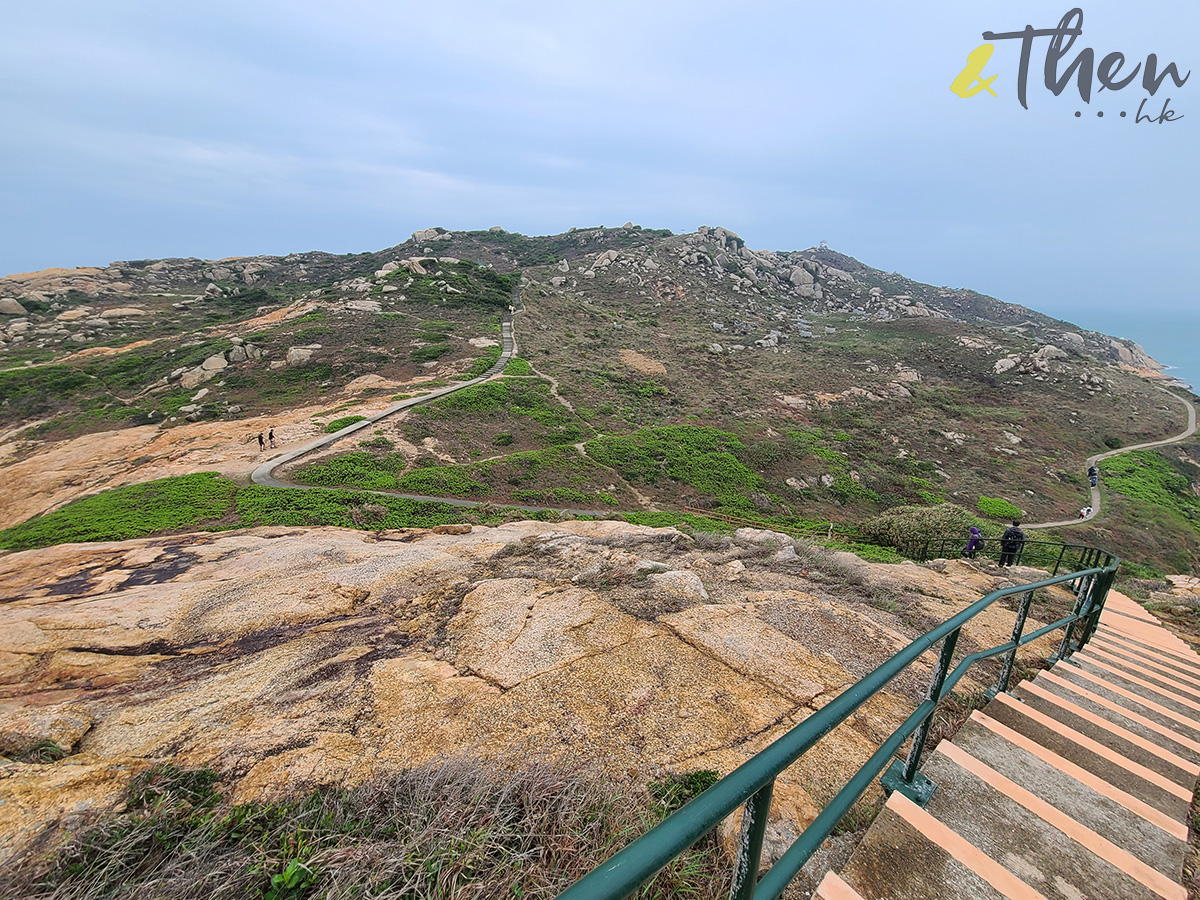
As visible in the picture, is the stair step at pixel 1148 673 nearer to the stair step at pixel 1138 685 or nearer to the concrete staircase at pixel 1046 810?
the stair step at pixel 1138 685

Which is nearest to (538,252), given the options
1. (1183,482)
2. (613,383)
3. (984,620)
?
(613,383)

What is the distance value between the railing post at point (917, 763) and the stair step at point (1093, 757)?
4.95 feet

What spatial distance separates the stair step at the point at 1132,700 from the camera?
4027mm

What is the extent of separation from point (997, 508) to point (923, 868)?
3474 centimetres

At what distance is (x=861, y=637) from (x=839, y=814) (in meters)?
4.94

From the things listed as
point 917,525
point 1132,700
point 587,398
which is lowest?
point 917,525

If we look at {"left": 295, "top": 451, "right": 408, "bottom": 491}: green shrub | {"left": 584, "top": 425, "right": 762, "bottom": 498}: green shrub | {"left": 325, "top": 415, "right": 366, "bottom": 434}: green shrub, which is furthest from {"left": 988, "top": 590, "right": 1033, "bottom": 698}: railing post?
{"left": 325, "top": 415, "right": 366, "bottom": 434}: green shrub

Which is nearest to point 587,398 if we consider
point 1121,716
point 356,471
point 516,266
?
point 356,471

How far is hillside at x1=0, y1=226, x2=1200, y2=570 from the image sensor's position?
26.0 metres

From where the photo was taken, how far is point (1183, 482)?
116 feet

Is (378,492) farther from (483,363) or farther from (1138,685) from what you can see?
(1138,685)

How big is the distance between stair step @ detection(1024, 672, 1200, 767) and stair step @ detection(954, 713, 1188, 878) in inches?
53.4

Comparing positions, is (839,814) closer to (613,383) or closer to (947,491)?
(947,491)

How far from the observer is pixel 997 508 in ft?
A: 92.3
